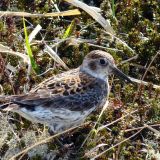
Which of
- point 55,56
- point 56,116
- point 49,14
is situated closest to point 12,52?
point 55,56

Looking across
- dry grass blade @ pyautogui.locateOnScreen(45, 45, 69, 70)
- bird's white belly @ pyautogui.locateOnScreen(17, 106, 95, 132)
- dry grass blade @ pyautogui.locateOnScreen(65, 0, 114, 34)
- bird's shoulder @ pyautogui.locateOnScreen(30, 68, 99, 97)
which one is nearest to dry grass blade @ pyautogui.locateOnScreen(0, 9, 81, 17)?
dry grass blade @ pyautogui.locateOnScreen(65, 0, 114, 34)

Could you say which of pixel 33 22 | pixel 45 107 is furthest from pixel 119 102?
pixel 33 22

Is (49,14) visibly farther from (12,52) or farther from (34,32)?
(12,52)

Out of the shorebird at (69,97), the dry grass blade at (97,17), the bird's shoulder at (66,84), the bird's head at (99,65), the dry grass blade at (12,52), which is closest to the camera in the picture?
the shorebird at (69,97)

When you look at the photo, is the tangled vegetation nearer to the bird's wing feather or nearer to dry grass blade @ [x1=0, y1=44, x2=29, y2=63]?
dry grass blade @ [x1=0, y1=44, x2=29, y2=63]

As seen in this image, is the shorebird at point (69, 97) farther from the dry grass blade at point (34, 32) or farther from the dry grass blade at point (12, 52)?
the dry grass blade at point (34, 32)

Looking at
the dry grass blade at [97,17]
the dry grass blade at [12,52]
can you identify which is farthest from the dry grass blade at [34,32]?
the dry grass blade at [97,17]
